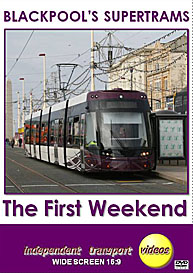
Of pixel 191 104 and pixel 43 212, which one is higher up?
pixel 191 104

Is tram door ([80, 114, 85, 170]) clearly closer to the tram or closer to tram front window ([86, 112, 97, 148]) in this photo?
the tram

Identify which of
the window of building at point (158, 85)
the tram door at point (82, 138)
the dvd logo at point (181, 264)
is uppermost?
the window of building at point (158, 85)

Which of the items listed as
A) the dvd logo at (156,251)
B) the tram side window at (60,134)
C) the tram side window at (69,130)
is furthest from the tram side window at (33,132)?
the dvd logo at (156,251)

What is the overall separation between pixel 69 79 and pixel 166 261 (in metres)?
30.9

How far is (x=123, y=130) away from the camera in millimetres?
17531

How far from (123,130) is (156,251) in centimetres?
1173

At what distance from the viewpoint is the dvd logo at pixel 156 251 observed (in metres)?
5.82

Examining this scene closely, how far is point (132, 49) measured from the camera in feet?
94.6

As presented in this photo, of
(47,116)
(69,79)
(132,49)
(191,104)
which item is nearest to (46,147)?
(47,116)

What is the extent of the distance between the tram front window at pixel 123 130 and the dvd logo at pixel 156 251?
11595 mm

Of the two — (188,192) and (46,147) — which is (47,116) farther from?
(188,192)

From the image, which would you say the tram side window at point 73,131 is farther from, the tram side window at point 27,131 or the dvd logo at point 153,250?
the tram side window at point 27,131

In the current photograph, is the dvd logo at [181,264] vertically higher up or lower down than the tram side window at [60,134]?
lower down

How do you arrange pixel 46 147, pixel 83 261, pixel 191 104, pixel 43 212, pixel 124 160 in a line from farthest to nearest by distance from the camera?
pixel 46 147, pixel 124 160, pixel 191 104, pixel 43 212, pixel 83 261
